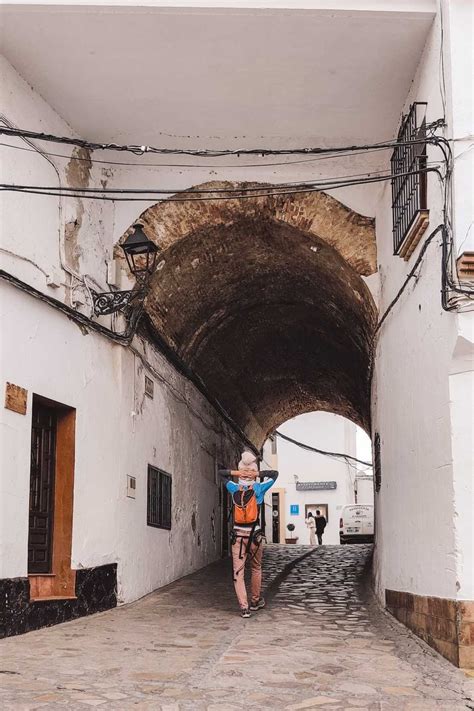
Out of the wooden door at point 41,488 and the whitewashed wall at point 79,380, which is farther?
the wooden door at point 41,488

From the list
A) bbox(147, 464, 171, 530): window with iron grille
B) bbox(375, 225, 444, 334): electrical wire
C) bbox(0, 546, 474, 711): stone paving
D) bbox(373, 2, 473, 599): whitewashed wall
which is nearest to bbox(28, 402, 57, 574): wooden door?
bbox(0, 546, 474, 711): stone paving

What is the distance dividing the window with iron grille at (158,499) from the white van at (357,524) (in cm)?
1285

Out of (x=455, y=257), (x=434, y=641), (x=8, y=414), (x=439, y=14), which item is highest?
(x=439, y=14)

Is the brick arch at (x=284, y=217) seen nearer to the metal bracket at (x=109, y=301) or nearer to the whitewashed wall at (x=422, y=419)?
the whitewashed wall at (x=422, y=419)

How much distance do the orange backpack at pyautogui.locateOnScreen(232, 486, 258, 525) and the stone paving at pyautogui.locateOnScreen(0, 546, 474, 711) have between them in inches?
35.0

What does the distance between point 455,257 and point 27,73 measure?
13.3ft

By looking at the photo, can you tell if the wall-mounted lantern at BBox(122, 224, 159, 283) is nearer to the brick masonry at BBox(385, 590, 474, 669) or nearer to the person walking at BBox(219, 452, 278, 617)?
the person walking at BBox(219, 452, 278, 617)

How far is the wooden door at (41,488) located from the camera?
7.53m

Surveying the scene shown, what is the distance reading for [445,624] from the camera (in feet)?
18.9

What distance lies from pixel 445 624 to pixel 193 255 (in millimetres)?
5445

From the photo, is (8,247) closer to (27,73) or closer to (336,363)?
(27,73)

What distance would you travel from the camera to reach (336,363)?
15289 mm

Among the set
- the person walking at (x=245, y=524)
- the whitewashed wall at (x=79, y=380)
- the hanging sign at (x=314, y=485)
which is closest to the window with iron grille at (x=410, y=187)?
the person walking at (x=245, y=524)

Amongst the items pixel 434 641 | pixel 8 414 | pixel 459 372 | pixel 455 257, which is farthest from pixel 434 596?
pixel 8 414
